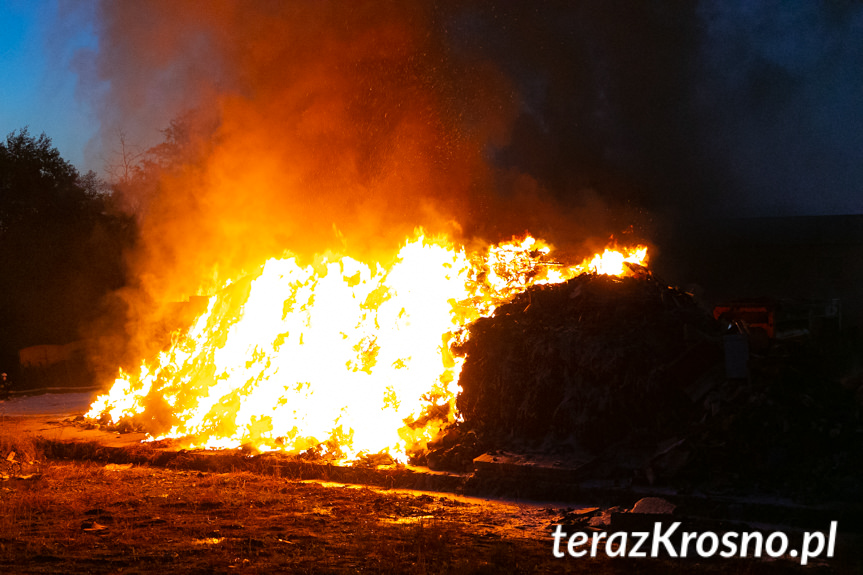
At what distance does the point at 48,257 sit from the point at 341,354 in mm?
18759

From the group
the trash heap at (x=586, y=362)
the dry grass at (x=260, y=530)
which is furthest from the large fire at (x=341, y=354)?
the dry grass at (x=260, y=530)

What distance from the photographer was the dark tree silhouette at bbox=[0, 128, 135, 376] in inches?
1039

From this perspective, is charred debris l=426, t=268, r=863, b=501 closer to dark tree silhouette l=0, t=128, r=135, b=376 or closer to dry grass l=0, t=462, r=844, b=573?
dry grass l=0, t=462, r=844, b=573

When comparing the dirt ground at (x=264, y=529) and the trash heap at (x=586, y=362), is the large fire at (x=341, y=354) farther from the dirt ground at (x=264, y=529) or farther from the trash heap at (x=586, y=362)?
the dirt ground at (x=264, y=529)

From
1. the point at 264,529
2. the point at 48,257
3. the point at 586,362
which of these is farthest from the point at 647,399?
the point at 48,257

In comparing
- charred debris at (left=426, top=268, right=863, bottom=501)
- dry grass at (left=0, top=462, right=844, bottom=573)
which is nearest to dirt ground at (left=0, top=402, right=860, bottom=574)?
dry grass at (left=0, top=462, right=844, bottom=573)

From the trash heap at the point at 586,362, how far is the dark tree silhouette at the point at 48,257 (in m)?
19.8

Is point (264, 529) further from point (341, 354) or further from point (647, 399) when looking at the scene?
point (341, 354)

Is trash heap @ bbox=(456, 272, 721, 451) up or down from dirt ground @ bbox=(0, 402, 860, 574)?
up

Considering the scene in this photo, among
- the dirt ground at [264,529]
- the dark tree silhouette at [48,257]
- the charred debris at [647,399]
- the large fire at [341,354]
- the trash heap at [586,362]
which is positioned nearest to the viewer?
the dirt ground at [264,529]

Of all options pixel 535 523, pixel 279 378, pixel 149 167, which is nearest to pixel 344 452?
pixel 279 378

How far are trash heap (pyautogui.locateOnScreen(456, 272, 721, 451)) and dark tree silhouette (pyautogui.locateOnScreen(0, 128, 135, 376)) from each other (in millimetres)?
19773

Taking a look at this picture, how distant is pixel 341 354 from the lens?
12.4 m

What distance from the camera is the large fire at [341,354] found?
37.6ft
